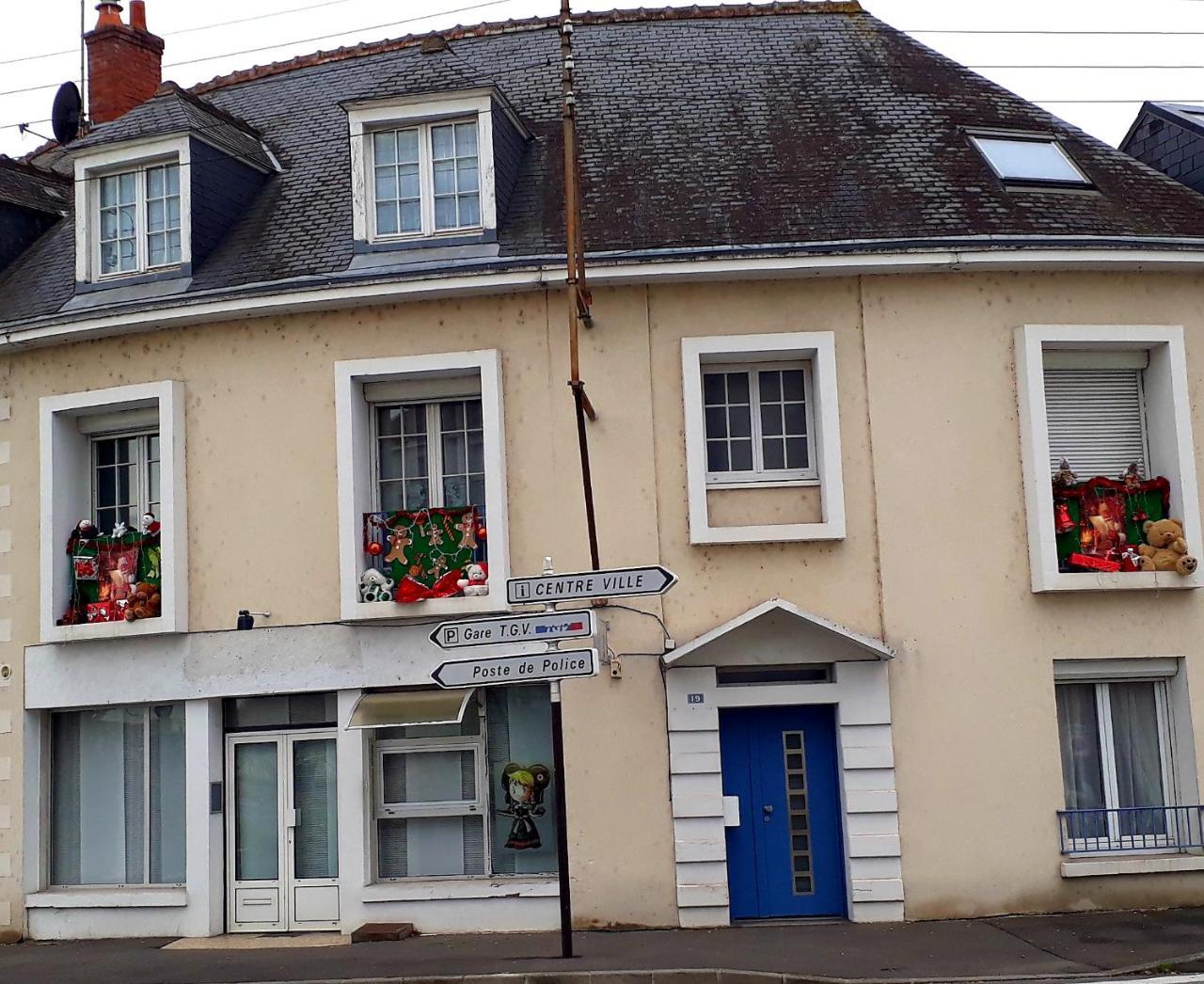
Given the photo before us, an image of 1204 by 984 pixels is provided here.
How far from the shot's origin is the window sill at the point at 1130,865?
43.9ft

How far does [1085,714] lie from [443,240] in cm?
766

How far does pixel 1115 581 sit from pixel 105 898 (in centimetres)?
1001

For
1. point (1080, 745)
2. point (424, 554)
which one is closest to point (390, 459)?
point (424, 554)

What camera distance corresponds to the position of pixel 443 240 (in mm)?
14602

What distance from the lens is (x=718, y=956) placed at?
1175cm

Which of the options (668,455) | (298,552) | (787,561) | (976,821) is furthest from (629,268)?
(976,821)

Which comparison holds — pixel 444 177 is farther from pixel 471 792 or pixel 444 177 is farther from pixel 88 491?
pixel 471 792

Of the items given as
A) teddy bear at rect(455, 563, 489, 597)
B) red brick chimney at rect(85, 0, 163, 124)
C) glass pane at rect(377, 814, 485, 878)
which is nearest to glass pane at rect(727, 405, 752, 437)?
teddy bear at rect(455, 563, 489, 597)

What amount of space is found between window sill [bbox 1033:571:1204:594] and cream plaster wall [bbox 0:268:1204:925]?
197 mm

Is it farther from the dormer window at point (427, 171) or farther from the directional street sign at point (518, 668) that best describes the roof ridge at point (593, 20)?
the directional street sign at point (518, 668)

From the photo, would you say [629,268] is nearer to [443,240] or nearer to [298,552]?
[443,240]

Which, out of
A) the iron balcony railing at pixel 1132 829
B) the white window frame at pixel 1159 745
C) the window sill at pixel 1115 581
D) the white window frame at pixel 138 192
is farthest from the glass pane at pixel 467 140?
the iron balcony railing at pixel 1132 829

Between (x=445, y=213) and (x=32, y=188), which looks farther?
(x=32, y=188)

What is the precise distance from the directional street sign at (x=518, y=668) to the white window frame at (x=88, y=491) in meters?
4.26
